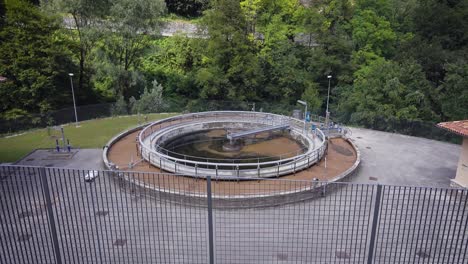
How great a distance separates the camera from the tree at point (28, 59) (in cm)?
2483

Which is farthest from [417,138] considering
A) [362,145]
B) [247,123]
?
[247,123]

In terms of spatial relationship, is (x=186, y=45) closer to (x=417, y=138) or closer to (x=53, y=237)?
A: (x=417, y=138)

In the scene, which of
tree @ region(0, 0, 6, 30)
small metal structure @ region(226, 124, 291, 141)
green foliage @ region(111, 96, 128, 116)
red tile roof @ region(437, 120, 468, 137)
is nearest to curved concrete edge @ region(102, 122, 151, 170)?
green foliage @ region(111, 96, 128, 116)

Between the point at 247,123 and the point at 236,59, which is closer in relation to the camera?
the point at 247,123

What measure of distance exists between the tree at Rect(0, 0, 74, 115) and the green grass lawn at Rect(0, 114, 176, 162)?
3701 mm

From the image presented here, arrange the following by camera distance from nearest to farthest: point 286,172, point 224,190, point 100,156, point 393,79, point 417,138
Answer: point 224,190 → point 286,172 → point 100,156 → point 417,138 → point 393,79

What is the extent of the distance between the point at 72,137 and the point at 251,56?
55.7ft

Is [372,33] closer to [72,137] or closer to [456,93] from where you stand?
[456,93]

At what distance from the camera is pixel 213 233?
10.2m

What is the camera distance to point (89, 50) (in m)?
31.7

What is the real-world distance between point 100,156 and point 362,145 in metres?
15.3

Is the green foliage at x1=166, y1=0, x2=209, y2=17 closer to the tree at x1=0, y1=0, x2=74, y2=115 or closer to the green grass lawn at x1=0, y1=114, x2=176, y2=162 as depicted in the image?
the tree at x1=0, y1=0, x2=74, y2=115

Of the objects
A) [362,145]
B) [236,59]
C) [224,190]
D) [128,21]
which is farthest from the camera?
[236,59]

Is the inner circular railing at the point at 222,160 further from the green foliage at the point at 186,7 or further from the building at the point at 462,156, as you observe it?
the green foliage at the point at 186,7
